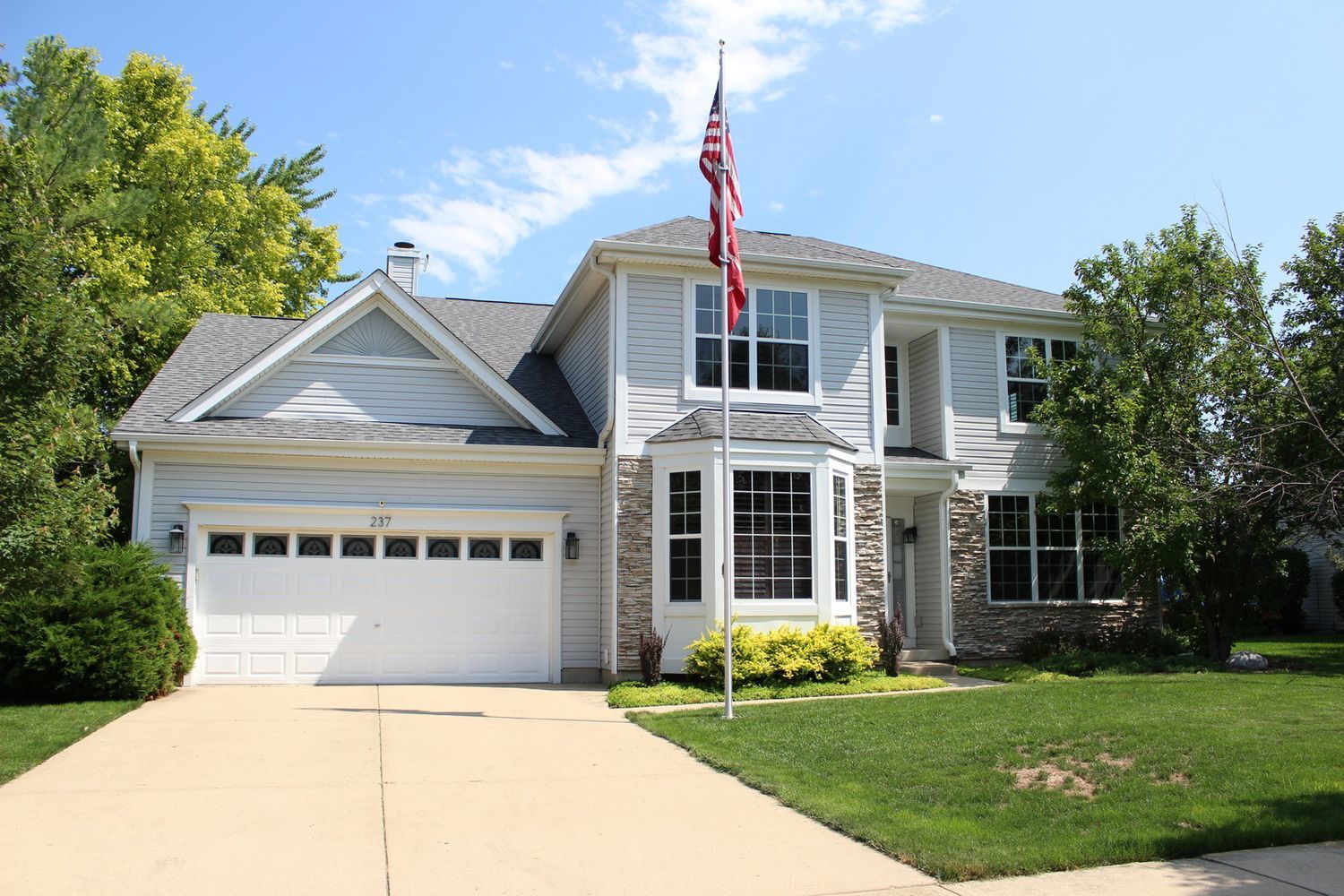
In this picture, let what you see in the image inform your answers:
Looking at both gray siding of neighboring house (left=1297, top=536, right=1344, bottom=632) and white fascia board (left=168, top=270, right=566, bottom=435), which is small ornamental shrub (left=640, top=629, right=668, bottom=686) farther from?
gray siding of neighboring house (left=1297, top=536, right=1344, bottom=632)

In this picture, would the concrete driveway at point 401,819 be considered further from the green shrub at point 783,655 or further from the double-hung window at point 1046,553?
the double-hung window at point 1046,553

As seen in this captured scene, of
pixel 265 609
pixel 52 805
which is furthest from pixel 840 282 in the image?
pixel 52 805

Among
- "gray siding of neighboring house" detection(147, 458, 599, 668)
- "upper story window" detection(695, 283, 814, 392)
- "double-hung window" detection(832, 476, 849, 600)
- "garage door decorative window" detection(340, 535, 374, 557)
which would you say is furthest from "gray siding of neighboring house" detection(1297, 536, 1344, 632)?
"garage door decorative window" detection(340, 535, 374, 557)

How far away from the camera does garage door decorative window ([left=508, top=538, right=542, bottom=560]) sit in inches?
609

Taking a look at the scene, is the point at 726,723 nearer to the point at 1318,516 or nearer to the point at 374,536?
the point at 374,536

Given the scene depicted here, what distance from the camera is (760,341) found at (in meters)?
15.2

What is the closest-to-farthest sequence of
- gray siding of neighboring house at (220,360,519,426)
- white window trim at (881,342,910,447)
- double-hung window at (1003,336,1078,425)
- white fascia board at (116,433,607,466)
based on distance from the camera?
white fascia board at (116,433,607,466)
gray siding of neighboring house at (220,360,519,426)
double-hung window at (1003,336,1078,425)
white window trim at (881,342,910,447)

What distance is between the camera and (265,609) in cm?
1449

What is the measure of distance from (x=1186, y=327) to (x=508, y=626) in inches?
436

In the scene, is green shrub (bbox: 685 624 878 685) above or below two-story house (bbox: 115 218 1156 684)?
below

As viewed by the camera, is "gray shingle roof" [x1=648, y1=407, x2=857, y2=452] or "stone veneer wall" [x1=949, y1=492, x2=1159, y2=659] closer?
"gray shingle roof" [x1=648, y1=407, x2=857, y2=452]

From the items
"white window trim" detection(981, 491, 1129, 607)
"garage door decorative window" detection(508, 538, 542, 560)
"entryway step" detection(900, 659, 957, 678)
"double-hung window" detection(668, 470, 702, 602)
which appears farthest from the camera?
"white window trim" detection(981, 491, 1129, 607)

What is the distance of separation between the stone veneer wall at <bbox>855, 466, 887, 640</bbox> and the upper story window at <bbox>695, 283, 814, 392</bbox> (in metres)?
1.68

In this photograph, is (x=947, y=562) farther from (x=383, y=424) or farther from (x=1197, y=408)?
(x=383, y=424)
